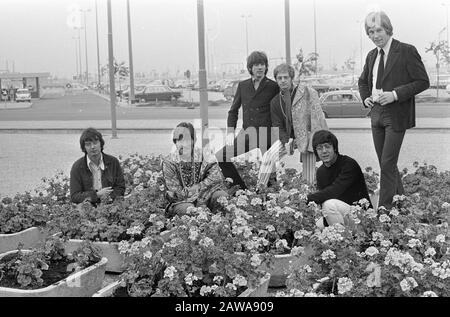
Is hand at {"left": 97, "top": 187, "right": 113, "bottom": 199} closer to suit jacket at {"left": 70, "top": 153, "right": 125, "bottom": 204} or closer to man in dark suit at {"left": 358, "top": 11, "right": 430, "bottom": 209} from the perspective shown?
suit jacket at {"left": 70, "top": 153, "right": 125, "bottom": 204}

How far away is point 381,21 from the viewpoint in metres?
4.23

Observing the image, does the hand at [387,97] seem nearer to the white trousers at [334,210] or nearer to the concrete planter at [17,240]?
the white trousers at [334,210]

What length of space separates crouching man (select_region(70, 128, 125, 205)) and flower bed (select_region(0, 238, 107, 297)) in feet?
3.57

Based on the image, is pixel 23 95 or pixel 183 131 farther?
pixel 23 95

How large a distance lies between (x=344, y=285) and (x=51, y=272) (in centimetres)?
164

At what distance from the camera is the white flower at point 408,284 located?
281 centimetres

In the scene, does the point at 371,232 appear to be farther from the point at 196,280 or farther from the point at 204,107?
the point at 204,107

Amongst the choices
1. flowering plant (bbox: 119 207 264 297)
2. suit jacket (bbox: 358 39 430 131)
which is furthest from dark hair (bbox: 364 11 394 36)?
flowering plant (bbox: 119 207 264 297)

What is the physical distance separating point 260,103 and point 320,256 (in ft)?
7.05

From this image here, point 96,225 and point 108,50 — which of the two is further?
point 108,50

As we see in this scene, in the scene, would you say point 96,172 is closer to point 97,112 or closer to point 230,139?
point 230,139

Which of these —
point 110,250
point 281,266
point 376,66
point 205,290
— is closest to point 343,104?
point 376,66

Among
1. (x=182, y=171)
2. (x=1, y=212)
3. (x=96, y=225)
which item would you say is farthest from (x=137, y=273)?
(x=1, y=212)

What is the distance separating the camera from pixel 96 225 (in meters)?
4.39
